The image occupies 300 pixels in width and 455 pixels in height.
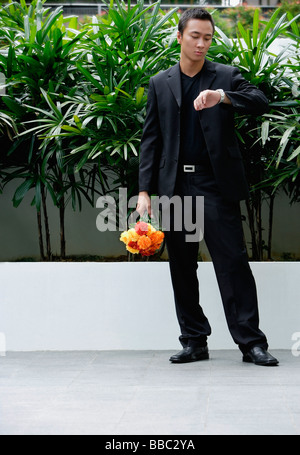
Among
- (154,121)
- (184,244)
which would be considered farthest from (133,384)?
(154,121)

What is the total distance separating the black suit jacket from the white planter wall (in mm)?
553

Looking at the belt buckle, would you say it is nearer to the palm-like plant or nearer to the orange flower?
the orange flower

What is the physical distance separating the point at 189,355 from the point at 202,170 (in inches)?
32.8

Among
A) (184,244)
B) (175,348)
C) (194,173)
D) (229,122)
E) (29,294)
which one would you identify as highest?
(229,122)

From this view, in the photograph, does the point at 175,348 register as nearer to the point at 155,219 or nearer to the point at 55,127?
the point at 155,219

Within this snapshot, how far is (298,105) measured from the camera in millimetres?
3406

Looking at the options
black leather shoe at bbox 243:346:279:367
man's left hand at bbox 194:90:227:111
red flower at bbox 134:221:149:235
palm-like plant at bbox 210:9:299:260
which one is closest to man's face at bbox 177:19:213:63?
man's left hand at bbox 194:90:227:111

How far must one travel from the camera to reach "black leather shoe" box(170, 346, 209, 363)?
120 inches

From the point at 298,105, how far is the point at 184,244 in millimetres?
983

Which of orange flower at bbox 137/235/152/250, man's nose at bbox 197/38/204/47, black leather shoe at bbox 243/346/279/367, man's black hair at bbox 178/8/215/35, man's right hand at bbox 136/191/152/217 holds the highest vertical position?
man's black hair at bbox 178/8/215/35

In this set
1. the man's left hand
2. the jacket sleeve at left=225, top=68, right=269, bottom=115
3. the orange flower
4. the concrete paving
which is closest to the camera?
the concrete paving

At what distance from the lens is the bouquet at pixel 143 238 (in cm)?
317

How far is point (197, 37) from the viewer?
9.35ft
